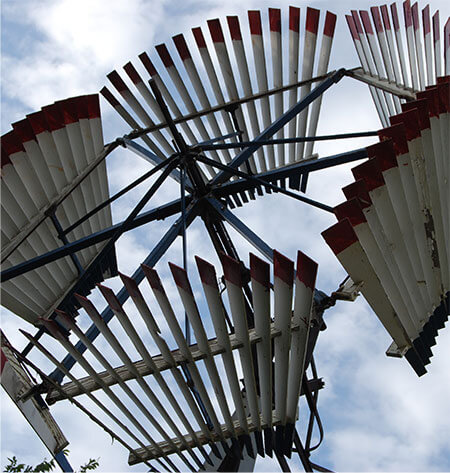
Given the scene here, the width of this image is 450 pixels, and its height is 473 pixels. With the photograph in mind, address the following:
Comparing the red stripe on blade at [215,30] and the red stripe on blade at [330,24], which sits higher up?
the red stripe on blade at [330,24]

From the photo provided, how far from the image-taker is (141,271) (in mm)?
7477

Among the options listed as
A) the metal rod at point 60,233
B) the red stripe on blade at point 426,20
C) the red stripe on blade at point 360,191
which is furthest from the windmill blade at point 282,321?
the red stripe on blade at point 426,20

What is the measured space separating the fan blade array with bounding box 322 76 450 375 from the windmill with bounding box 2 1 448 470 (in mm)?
157

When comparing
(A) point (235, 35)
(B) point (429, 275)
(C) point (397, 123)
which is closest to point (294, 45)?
(A) point (235, 35)

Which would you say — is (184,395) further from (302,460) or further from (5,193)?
(5,193)

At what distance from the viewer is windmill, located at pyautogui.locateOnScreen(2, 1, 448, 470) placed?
5.16 m

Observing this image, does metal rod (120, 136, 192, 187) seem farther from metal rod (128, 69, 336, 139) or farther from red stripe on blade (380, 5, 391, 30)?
red stripe on blade (380, 5, 391, 30)

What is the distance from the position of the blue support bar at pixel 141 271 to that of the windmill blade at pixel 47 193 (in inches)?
34.1

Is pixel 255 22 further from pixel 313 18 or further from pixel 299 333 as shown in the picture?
pixel 299 333

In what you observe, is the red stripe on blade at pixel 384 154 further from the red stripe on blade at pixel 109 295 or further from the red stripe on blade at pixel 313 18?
the red stripe on blade at pixel 313 18

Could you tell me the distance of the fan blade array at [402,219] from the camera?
5.15 meters

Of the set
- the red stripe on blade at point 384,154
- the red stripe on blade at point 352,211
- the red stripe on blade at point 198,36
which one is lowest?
the red stripe on blade at point 352,211

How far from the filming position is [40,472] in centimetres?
851

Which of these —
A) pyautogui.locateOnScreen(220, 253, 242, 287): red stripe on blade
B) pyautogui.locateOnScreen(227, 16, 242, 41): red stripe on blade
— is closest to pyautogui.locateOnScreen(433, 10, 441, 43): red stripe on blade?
pyautogui.locateOnScreen(227, 16, 242, 41): red stripe on blade
